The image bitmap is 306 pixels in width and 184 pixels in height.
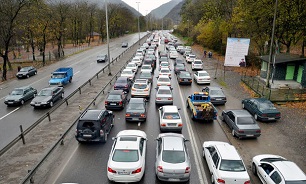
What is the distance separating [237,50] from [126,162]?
26482 mm

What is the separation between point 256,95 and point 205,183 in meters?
16.3

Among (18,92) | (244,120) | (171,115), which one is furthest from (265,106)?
(18,92)

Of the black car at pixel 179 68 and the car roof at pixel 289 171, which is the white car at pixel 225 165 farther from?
the black car at pixel 179 68

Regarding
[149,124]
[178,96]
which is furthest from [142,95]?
[149,124]

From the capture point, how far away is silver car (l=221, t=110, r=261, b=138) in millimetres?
16125

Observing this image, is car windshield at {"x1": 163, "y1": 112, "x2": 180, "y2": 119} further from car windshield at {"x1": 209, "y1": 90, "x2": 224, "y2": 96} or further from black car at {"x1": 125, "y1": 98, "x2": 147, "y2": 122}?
car windshield at {"x1": 209, "y1": 90, "x2": 224, "y2": 96}

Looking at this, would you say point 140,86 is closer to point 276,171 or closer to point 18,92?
point 18,92

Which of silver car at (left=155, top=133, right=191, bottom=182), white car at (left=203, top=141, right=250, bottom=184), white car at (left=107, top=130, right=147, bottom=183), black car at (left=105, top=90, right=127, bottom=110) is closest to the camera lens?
white car at (left=203, top=141, right=250, bottom=184)

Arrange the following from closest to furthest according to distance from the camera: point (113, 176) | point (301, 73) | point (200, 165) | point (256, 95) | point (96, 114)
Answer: point (113, 176) < point (200, 165) < point (96, 114) < point (256, 95) < point (301, 73)

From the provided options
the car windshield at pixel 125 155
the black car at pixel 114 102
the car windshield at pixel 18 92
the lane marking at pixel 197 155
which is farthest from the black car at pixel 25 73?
the car windshield at pixel 125 155

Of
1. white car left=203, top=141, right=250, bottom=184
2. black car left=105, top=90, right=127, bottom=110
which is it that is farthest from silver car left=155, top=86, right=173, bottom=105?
white car left=203, top=141, right=250, bottom=184

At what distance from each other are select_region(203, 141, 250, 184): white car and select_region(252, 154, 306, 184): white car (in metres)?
1.00

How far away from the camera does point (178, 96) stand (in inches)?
1024

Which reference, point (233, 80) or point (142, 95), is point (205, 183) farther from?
point (233, 80)
